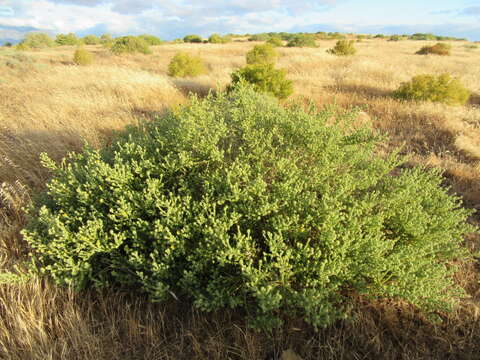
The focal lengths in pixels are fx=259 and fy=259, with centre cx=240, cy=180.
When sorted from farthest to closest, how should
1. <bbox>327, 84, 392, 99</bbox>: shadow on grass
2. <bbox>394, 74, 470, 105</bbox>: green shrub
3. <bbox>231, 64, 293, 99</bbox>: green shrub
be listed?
1. <bbox>327, 84, 392, 99</bbox>: shadow on grass
2. <bbox>394, 74, 470, 105</bbox>: green shrub
3. <bbox>231, 64, 293, 99</bbox>: green shrub

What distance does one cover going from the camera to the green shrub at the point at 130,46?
18797mm

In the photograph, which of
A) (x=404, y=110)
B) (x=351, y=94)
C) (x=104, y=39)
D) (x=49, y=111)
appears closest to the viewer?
(x=49, y=111)

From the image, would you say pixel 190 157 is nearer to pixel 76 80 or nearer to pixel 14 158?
pixel 14 158

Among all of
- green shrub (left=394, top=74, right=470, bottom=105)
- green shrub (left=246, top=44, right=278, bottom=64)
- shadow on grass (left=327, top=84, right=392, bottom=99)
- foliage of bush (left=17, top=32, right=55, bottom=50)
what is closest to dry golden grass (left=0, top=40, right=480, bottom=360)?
green shrub (left=394, top=74, right=470, bottom=105)

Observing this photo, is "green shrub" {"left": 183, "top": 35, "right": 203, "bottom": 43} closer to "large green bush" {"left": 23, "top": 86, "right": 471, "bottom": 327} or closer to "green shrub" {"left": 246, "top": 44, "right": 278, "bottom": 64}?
"green shrub" {"left": 246, "top": 44, "right": 278, "bottom": 64}

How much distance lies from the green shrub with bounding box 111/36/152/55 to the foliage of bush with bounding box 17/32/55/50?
1455cm

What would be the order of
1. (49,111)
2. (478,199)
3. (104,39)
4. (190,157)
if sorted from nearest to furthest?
(190,157)
(478,199)
(49,111)
(104,39)

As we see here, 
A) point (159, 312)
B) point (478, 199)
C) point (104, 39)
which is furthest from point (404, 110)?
point (104, 39)

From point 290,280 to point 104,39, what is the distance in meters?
43.6

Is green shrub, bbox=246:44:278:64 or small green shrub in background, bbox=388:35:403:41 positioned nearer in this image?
green shrub, bbox=246:44:278:64

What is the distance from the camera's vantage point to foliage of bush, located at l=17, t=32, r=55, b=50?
27.2 meters

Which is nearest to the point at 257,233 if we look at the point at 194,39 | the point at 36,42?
the point at 36,42

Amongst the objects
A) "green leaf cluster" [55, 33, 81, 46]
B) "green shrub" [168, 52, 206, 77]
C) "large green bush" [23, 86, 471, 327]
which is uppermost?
"green leaf cluster" [55, 33, 81, 46]

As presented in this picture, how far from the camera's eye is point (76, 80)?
776 centimetres
